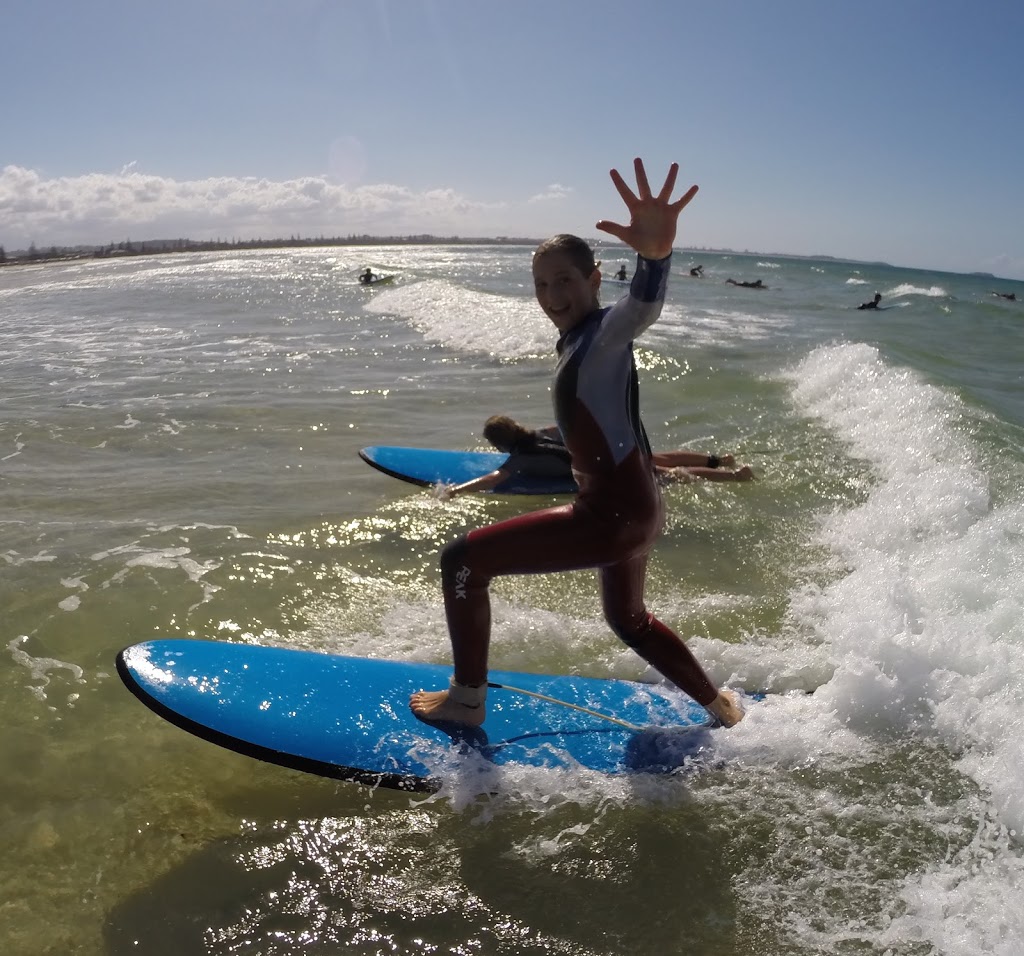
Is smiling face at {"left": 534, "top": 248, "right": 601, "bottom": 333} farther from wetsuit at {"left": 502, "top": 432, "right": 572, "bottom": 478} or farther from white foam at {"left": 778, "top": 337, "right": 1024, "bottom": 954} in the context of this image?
wetsuit at {"left": 502, "top": 432, "right": 572, "bottom": 478}

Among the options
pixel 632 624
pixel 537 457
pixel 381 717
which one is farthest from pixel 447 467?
pixel 632 624

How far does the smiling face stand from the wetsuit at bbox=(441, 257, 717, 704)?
0.19 feet

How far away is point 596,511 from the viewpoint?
10.0ft

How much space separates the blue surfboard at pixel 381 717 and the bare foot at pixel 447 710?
0.11 ft

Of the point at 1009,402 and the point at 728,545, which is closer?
the point at 728,545

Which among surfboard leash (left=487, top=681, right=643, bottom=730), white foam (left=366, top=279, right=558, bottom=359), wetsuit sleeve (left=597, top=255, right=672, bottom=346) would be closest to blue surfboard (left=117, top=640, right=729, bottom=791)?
surfboard leash (left=487, top=681, right=643, bottom=730)

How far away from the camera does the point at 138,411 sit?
1038 centimetres

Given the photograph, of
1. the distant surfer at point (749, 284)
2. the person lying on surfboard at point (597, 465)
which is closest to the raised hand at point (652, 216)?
the person lying on surfboard at point (597, 465)

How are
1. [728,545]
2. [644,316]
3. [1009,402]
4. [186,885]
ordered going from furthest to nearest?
[1009,402]
[728,545]
[186,885]
[644,316]

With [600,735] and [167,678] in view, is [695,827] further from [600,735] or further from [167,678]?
[167,678]

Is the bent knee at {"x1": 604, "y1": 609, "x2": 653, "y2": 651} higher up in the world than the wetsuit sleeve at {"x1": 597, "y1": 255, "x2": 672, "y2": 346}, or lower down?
lower down

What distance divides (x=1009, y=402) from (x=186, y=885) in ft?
40.5

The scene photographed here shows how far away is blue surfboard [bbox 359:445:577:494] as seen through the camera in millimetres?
7605

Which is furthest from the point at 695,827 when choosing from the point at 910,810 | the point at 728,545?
the point at 728,545
